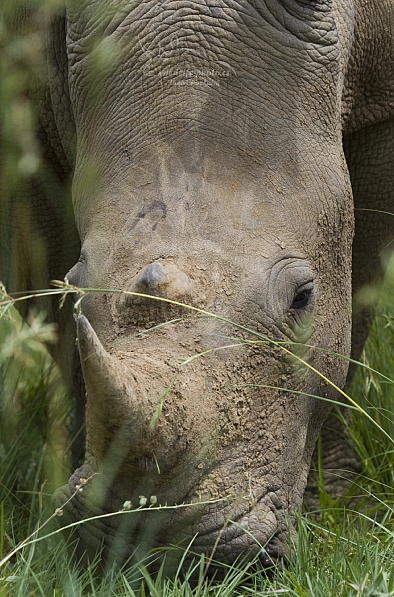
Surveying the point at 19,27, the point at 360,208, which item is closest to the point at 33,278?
the point at 19,27

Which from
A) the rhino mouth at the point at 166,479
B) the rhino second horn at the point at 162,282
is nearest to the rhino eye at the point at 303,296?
the rhino mouth at the point at 166,479

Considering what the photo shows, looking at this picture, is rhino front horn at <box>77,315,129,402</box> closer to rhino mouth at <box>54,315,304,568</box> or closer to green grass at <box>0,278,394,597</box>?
rhino mouth at <box>54,315,304,568</box>

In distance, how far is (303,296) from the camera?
365cm

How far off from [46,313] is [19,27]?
1.23 metres

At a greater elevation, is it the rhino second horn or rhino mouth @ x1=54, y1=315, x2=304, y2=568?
the rhino second horn

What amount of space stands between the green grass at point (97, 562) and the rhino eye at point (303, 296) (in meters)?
0.36

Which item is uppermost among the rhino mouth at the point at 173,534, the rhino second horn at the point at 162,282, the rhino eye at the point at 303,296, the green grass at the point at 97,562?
the rhino second horn at the point at 162,282

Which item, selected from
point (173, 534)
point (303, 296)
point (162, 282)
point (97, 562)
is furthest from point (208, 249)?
point (97, 562)

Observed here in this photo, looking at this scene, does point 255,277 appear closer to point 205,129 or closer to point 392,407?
point 205,129

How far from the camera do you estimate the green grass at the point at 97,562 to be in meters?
3.15

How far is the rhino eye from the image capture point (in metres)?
3.60

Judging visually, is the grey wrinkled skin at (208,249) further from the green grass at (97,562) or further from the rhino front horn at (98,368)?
the green grass at (97,562)

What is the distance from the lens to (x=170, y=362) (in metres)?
3.09

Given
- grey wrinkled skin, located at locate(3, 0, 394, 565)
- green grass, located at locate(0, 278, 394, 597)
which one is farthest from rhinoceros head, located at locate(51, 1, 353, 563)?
green grass, located at locate(0, 278, 394, 597)
